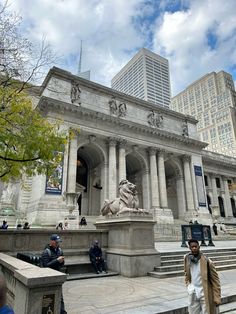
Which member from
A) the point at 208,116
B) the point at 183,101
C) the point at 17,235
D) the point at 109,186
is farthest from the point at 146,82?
the point at 17,235

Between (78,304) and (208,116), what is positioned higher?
(208,116)

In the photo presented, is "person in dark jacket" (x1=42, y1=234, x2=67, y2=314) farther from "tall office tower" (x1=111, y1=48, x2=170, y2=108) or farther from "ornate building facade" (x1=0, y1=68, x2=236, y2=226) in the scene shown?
"tall office tower" (x1=111, y1=48, x2=170, y2=108)

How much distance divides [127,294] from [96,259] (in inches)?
108

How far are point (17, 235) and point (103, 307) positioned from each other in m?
4.47

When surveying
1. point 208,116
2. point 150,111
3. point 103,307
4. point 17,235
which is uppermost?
point 208,116

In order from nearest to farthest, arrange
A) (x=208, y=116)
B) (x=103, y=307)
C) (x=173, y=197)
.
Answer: (x=103, y=307)
(x=173, y=197)
(x=208, y=116)

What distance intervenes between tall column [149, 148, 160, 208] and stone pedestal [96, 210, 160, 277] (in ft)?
68.5

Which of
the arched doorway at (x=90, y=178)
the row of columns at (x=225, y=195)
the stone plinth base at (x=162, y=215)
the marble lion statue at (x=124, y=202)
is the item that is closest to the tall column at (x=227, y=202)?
the row of columns at (x=225, y=195)

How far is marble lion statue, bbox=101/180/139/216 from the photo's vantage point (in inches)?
403

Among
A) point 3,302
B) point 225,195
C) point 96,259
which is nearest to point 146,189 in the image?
point 96,259

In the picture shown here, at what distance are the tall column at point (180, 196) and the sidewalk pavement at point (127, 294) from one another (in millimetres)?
26283

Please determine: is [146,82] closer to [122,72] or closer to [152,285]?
[122,72]

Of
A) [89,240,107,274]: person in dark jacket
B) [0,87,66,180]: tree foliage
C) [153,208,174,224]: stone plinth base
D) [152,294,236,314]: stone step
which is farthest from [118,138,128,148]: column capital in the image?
[152,294,236,314]: stone step

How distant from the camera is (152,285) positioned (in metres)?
7.10
